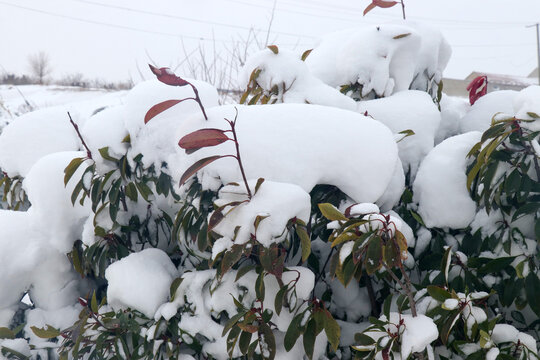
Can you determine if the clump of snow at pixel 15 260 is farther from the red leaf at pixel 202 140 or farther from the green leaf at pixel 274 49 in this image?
the green leaf at pixel 274 49

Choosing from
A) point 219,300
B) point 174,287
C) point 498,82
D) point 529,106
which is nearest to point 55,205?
point 174,287

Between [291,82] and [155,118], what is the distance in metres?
0.43

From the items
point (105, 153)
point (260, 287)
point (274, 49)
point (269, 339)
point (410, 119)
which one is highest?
point (274, 49)

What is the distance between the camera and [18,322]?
4.04 ft

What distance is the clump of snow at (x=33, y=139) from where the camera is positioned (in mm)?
1448

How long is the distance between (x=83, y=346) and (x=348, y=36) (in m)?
1.23

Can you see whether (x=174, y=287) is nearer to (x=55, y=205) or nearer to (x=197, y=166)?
(x=197, y=166)

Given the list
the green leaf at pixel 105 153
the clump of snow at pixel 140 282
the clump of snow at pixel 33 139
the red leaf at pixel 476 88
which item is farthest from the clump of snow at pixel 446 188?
the clump of snow at pixel 33 139

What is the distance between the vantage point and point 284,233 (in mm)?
792

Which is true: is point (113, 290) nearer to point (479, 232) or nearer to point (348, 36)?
point (479, 232)

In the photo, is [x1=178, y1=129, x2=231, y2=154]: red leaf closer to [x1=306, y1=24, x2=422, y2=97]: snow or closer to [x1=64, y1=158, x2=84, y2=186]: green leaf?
[x1=64, y1=158, x2=84, y2=186]: green leaf

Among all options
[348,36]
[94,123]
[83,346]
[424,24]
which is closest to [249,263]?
[83,346]

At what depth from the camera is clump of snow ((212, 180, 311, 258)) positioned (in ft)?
2.54

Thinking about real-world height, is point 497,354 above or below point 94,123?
below
